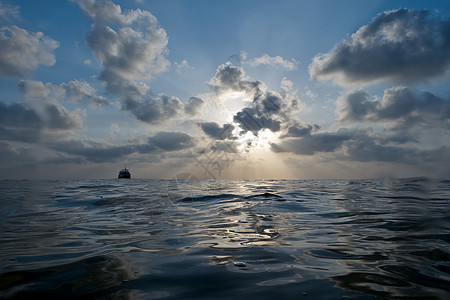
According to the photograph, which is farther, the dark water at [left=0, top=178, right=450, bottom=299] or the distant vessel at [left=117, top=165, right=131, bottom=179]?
the distant vessel at [left=117, top=165, right=131, bottom=179]

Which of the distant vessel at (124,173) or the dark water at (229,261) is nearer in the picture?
the dark water at (229,261)

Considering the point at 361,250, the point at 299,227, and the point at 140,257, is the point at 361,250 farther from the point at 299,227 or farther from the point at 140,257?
the point at 140,257

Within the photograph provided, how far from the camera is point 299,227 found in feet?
19.2

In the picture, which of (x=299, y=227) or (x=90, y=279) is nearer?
(x=90, y=279)

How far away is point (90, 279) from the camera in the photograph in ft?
8.98

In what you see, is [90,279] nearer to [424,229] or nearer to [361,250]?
[361,250]

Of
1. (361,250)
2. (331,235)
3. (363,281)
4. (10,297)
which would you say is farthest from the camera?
(331,235)

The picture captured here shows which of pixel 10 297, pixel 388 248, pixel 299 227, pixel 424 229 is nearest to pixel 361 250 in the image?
pixel 388 248

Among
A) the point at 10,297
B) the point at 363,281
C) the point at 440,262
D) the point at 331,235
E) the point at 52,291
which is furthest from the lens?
the point at 331,235

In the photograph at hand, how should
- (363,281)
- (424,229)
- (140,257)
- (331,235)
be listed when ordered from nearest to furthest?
(363,281), (140,257), (331,235), (424,229)

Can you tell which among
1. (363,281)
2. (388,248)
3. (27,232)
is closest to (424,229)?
(388,248)

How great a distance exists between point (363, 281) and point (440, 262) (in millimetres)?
1559

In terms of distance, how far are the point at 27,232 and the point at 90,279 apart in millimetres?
4172

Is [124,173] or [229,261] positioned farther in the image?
[124,173]
